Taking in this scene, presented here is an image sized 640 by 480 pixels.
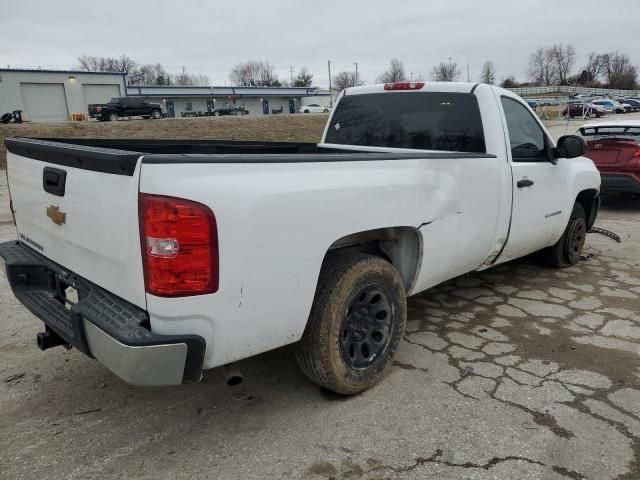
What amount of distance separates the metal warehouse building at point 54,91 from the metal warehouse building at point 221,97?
10751 millimetres

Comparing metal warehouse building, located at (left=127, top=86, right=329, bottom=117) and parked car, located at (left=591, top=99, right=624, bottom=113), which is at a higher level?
metal warehouse building, located at (left=127, top=86, right=329, bottom=117)

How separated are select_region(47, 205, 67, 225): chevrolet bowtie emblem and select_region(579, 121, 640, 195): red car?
313 inches

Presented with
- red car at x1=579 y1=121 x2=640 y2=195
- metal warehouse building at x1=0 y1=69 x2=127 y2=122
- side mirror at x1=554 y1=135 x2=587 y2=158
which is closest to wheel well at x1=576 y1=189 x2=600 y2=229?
side mirror at x1=554 y1=135 x2=587 y2=158

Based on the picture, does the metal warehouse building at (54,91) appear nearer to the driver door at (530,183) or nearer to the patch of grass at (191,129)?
the patch of grass at (191,129)

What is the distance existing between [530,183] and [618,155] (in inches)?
208

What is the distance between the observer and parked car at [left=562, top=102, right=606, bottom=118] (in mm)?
36781

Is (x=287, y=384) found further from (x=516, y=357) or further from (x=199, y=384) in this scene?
(x=516, y=357)

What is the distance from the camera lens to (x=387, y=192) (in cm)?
294

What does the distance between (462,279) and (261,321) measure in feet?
11.1

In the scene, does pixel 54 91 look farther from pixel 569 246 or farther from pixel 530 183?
pixel 530 183

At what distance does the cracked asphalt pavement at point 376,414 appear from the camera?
2.49m

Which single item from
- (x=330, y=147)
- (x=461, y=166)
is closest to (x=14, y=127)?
(x=330, y=147)

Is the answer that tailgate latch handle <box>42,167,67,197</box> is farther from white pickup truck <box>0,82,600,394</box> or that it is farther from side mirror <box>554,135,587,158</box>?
side mirror <box>554,135,587,158</box>

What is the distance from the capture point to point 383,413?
9.57 feet
